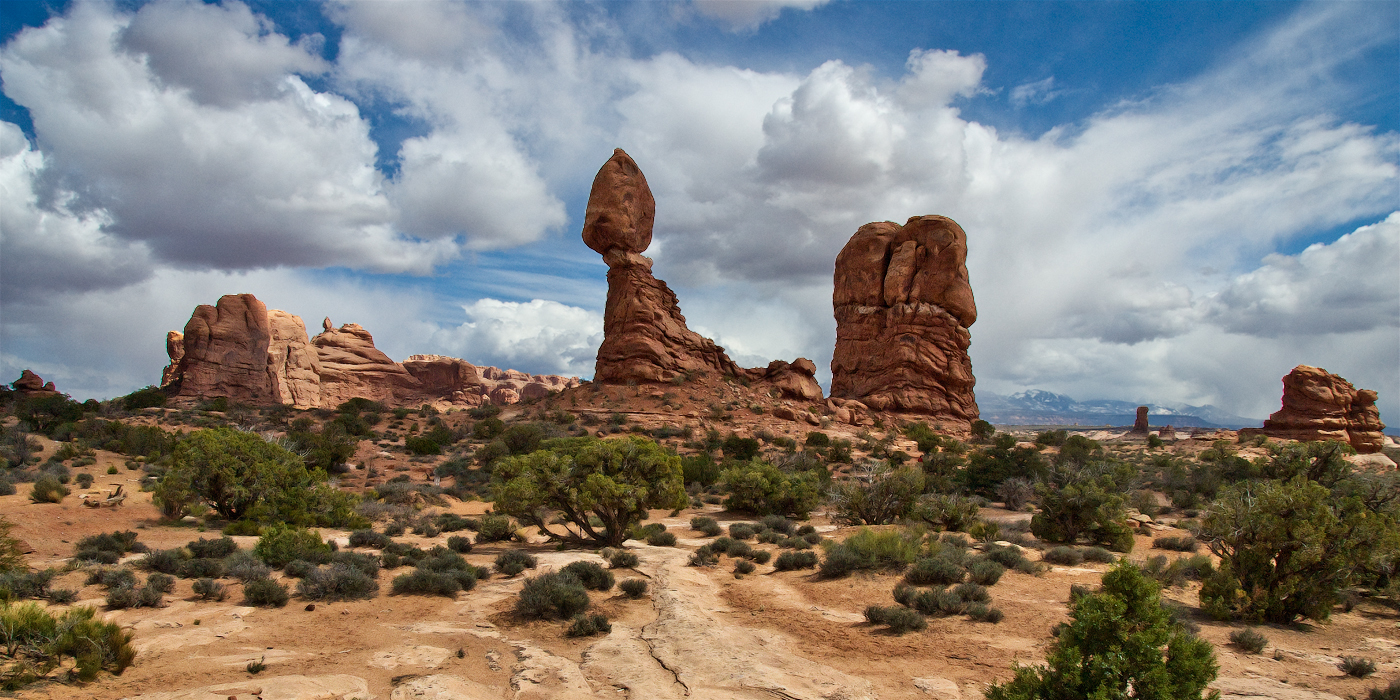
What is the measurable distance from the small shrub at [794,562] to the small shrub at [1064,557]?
5177 millimetres

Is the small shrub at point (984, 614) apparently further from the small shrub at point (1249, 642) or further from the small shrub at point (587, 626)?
the small shrub at point (587, 626)

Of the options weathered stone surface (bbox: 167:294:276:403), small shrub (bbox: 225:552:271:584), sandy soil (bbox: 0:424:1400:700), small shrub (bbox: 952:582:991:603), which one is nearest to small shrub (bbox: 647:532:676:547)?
sandy soil (bbox: 0:424:1400:700)

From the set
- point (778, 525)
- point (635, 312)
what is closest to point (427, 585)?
point (778, 525)

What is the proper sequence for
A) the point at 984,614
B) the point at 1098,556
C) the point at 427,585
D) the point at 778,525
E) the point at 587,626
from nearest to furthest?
the point at 587,626 → the point at 984,614 → the point at 427,585 → the point at 1098,556 → the point at 778,525

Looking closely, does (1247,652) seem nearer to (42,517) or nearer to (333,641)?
(333,641)

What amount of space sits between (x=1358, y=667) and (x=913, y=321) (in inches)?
1615

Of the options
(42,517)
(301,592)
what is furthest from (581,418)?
(301,592)

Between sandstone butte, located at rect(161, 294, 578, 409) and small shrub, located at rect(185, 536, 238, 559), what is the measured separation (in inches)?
1424

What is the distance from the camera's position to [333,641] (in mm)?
9109

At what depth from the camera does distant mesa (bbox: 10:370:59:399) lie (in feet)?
144

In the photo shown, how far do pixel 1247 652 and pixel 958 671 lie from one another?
4105mm

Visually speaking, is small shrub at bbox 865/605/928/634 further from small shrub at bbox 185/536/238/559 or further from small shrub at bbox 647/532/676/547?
small shrub at bbox 185/536/238/559

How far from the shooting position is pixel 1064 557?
1426 cm

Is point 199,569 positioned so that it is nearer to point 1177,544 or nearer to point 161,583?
point 161,583
